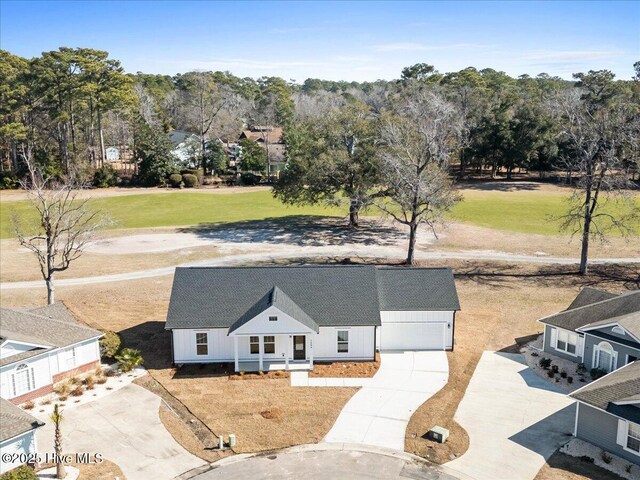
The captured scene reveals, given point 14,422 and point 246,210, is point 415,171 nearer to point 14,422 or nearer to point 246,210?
point 246,210

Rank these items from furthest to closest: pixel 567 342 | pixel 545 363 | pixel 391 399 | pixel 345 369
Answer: pixel 567 342, pixel 545 363, pixel 345 369, pixel 391 399

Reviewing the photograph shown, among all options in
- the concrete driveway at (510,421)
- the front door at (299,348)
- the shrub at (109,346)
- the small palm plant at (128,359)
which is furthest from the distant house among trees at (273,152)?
the concrete driveway at (510,421)

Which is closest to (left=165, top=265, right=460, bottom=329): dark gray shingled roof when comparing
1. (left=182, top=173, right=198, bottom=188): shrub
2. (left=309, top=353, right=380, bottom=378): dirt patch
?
(left=309, top=353, right=380, bottom=378): dirt patch

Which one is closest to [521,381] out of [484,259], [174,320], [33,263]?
[174,320]

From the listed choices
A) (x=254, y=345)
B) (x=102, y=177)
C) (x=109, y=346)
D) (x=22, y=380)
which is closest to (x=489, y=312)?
(x=254, y=345)

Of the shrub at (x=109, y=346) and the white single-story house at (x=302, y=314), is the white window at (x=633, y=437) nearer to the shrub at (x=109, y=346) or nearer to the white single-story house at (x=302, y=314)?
the white single-story house at (x=302, y=314)
